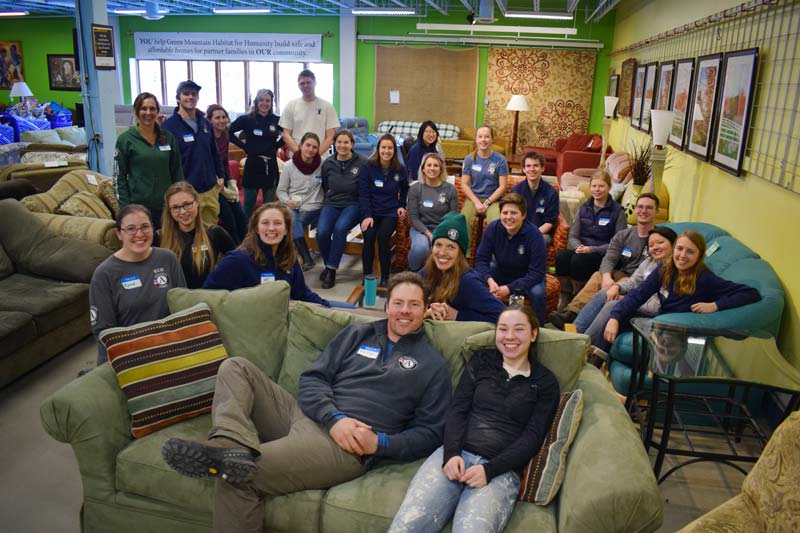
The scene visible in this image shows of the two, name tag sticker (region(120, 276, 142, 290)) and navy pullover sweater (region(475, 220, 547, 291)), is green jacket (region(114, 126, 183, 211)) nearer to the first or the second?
name tag sticker (region(120, 276, 142, 290))

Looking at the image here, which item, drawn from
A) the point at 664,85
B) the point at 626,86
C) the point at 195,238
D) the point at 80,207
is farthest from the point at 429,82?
the point at 195,238

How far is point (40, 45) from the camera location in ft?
48.7

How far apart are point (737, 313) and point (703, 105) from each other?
263cm

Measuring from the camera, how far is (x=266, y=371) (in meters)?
2.83

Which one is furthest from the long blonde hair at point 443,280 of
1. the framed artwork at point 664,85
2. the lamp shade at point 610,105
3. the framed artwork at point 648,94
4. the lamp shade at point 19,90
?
the lamp shade at point 19,90

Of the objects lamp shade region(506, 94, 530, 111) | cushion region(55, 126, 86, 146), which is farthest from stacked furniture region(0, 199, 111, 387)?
cushion region(55, 126, 86, 146)

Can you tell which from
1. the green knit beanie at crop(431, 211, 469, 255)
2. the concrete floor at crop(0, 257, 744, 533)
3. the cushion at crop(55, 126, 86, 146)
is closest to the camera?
the concrete floor at crop(0, 257, 744, 533)

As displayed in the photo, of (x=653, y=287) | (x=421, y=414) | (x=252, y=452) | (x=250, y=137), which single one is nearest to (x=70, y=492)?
(x=252, y=452)

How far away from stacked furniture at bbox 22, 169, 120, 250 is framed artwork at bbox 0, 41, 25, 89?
39.9 feet

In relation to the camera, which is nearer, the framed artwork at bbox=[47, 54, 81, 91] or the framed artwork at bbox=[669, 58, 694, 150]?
the framed artwork at bbox=[669, 58, 694, 150]

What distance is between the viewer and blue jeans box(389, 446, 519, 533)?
206 cm

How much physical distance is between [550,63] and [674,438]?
9.74m

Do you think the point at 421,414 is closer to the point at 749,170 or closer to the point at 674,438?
the point at 674,438

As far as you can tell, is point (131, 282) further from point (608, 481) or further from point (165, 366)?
point (608, 481)
